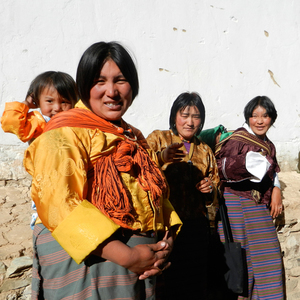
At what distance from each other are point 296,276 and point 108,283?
9.92 ft

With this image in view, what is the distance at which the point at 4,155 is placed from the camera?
3.12 metres

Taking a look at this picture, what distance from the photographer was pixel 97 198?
1274 millimetres

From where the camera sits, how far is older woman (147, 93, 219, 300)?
2578 mm

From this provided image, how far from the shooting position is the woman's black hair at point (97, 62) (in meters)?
1.39

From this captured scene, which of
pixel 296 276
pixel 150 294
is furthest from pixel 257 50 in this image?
pixel 150 294

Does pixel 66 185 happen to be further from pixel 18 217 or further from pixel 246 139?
pixel 246 139

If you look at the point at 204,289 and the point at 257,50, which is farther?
the point at 257,50

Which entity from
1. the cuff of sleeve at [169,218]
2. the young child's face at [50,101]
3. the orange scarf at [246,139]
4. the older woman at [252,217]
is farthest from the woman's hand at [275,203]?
the young child's face at [50,101]

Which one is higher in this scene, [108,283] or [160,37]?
[160,37]

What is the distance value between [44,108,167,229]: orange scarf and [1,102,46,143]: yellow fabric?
70 centimetres

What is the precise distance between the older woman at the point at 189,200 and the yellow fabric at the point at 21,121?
3.11 feet

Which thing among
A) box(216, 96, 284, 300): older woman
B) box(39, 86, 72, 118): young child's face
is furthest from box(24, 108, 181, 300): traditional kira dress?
box(216, 96, 284, 300): older woman

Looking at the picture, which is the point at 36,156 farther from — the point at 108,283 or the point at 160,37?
the point at 160,37

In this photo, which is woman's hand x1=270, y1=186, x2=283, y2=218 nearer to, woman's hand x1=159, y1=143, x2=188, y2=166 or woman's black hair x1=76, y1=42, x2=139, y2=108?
woman's hand x1=159, y1=143, x2=188, y2=166
